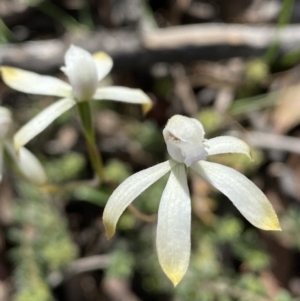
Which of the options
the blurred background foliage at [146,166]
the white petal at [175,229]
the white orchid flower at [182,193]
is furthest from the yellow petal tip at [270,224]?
the blurred background foliage at [146,166]

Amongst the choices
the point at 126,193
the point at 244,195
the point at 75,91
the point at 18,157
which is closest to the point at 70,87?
the point at 75,91

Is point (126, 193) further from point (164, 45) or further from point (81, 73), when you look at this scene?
point (164, 45)

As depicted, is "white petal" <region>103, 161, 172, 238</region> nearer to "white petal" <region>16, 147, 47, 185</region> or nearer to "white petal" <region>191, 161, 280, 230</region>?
"white petal" <region>191, 161, 280, 230</region>

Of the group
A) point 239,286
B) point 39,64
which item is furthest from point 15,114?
point 239,286

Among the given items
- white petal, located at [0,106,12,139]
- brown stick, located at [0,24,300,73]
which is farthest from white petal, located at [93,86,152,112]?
brown stick, located at [0,24,300,73]

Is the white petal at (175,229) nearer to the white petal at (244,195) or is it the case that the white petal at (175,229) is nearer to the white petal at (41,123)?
the white petal at (244,195)

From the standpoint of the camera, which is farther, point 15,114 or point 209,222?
point 15,114

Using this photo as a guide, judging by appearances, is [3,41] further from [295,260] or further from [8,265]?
[295,260]
